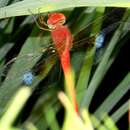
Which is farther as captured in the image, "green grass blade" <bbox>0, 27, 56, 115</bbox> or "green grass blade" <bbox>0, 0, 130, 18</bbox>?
"green grass blade" <bbox>0, 27, 56, 115</bbox>

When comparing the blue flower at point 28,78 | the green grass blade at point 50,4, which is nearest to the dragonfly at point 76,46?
the blue flower at point 28,78

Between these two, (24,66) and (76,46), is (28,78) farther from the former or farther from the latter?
(76,46)

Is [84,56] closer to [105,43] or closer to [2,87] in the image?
[105,43]

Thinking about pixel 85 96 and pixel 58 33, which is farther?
pixel 85 96

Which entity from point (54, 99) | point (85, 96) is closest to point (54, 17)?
point (85, 96)

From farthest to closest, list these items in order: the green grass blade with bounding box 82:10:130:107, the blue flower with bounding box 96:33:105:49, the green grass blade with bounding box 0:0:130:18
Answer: the blue flower with bounding box 96:33:105:49 < the green grass blade with bounding box 82:10:130:107 < the green grass blade with bounding box 0:0:130:18

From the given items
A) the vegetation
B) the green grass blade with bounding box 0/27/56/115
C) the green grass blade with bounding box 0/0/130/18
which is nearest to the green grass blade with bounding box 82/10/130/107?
the vegetation

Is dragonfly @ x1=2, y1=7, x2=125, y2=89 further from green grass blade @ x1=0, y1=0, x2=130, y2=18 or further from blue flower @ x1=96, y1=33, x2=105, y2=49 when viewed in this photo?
green grass blade @ x1=0, y1=0, x2=130, y2=18

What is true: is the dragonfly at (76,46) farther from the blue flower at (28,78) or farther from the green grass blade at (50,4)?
the green grass blade at (50,4)

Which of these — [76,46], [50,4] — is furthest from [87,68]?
[50,4]
